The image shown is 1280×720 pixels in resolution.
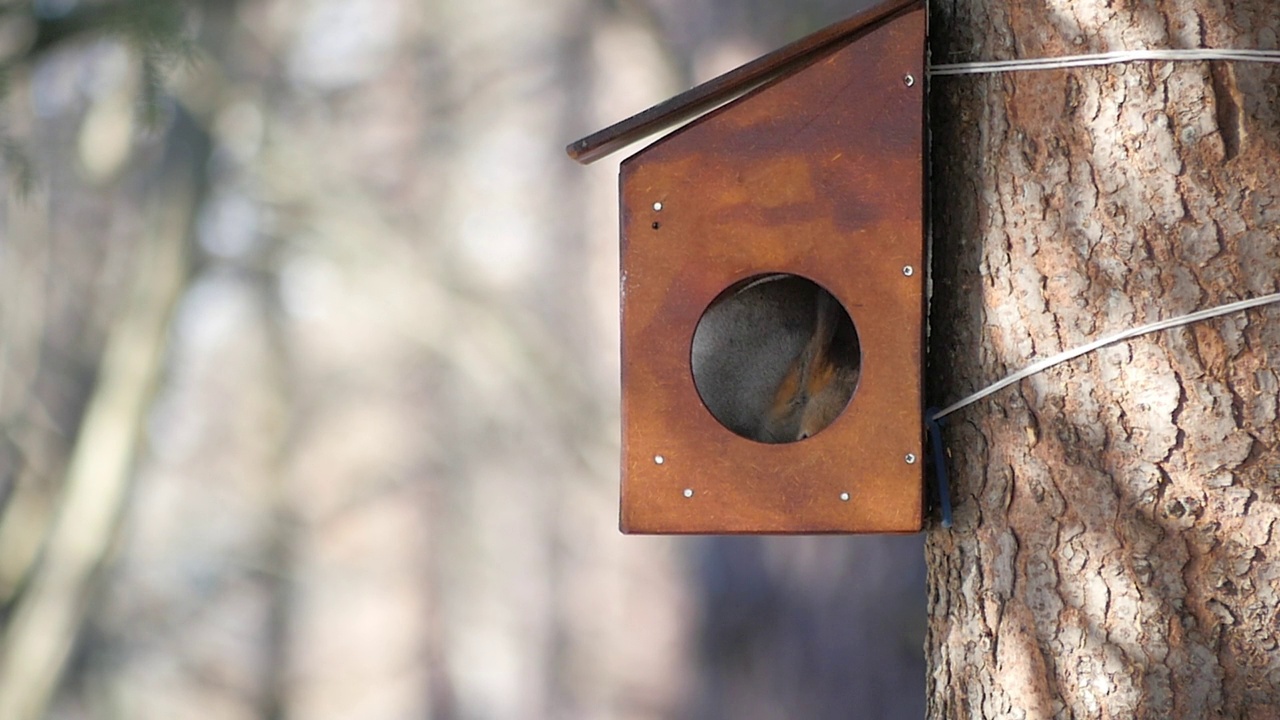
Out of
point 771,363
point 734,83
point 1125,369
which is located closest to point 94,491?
point 771,363

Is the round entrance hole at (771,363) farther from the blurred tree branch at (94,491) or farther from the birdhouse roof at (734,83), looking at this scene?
the blurred tree branch at (94,491)

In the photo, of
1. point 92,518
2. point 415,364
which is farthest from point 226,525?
point 415,364

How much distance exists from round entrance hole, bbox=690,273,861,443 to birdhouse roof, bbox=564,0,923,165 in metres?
0.21

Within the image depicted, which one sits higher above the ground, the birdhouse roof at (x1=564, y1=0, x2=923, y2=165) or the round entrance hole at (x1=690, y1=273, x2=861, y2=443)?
the birdhouse roof at (x1=564, y1=0, x2=923, y2=165)

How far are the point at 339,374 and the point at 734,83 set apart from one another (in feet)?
5.25

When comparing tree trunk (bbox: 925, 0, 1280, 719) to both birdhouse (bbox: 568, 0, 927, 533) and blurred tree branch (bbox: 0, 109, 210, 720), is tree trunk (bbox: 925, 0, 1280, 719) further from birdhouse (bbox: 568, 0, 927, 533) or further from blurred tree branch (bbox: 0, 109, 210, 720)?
blurred tree branch (bbox: 0, 109, 210, 720)

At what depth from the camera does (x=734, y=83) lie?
1336 millimetres

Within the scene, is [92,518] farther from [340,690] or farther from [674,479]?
[674,479]

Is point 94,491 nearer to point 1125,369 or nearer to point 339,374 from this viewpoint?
point 339,374

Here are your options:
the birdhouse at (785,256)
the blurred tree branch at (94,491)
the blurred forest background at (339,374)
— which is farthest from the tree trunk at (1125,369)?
the blurred tree branch at (94,491)

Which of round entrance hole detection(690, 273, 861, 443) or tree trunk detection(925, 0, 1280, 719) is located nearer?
tree trunk detection(925, 0, 1280, 719)

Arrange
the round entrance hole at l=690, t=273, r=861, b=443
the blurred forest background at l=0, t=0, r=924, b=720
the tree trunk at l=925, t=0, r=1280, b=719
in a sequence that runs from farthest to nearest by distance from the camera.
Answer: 1. the blurred forest background at l=0, t=0, r=924, b=720
2. the round entrance hole at l=690, t=273, r=861, b=443
3. the tree trunk at l=925, t=0, r=1280, b=719

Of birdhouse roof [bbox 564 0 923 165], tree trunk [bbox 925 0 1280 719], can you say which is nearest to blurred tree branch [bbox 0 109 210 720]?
birdhouse roof [bbox 564 0 923 165]

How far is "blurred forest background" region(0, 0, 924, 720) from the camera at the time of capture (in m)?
2.65
